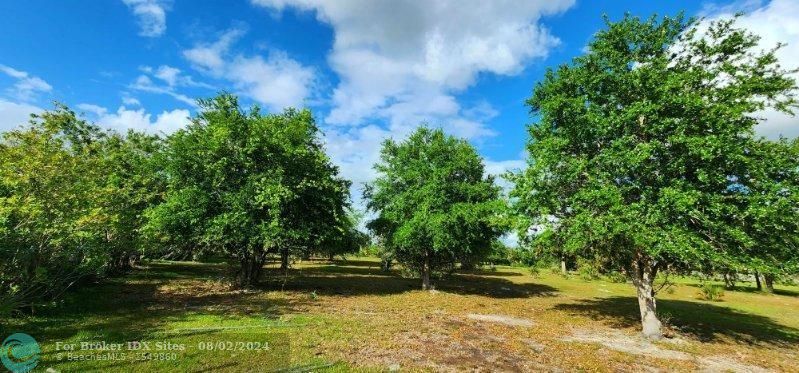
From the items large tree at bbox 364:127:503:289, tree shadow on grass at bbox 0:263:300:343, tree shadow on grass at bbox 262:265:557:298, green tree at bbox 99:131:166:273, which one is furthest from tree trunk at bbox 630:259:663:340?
green tree at bbox 99:131:166:273

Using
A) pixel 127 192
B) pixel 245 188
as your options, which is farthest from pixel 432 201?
pixel 127 192

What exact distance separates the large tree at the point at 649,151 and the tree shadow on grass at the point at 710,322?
4.87 meters

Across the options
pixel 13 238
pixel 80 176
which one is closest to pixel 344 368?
pixel 13 238

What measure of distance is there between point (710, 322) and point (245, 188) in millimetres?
29472

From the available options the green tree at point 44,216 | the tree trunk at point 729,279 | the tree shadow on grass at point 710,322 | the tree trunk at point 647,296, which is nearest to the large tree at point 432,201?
the tree shadow on grass at point 710,322

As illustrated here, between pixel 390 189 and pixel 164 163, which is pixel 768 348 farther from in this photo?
pixel 164 163

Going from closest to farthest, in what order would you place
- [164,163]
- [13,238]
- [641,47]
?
[13,238] < [641,47] < [164,163]

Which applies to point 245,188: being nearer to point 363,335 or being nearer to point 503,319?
point 363,335

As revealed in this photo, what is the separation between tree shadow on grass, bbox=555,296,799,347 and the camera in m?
18.1

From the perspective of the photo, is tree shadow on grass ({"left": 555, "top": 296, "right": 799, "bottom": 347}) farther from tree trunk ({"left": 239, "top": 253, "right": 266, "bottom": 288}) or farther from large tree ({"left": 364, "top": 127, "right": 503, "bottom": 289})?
tree trunk ({"left": 239, "top": 253, "right": 266, "bottom": 288})

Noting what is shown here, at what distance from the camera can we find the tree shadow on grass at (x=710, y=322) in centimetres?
1811

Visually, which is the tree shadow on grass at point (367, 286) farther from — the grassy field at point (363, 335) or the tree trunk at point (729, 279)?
the tree trunk at point (729, 279)

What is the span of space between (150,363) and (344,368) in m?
4.98

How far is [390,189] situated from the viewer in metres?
32.0
